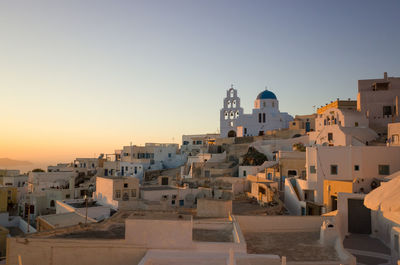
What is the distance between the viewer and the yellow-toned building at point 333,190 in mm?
17734

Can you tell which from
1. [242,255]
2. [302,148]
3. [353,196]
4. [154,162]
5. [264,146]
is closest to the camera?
[242,255]

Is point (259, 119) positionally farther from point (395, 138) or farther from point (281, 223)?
point (281, 223)

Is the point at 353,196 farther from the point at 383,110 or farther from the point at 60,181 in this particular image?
the point at 60,181

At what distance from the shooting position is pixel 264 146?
38.4 meters

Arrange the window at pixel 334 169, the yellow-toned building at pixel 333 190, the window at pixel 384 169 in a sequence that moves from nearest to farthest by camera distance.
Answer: the yellow-toned building at pixel 333 190 → the window at pixel 384 169 → the window at pixel 334 169

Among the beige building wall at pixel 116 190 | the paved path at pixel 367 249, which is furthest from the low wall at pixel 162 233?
the beige building wall at pixel 116 190

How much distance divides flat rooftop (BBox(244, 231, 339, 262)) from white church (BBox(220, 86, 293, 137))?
3638 cm

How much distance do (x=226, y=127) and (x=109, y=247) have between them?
1736 inches

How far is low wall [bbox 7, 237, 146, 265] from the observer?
9.43 meters

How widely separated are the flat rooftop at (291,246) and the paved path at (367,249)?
133cm

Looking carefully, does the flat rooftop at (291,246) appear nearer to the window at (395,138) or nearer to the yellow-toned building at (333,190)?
the yellow-toned building at (333,190)

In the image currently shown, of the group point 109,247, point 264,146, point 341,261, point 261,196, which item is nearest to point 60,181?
point 264,146

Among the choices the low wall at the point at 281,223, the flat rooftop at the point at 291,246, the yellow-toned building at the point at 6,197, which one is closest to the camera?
the flat rooftop at the point at 291,246

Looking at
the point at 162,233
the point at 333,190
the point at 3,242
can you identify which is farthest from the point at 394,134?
the point at 3,242
